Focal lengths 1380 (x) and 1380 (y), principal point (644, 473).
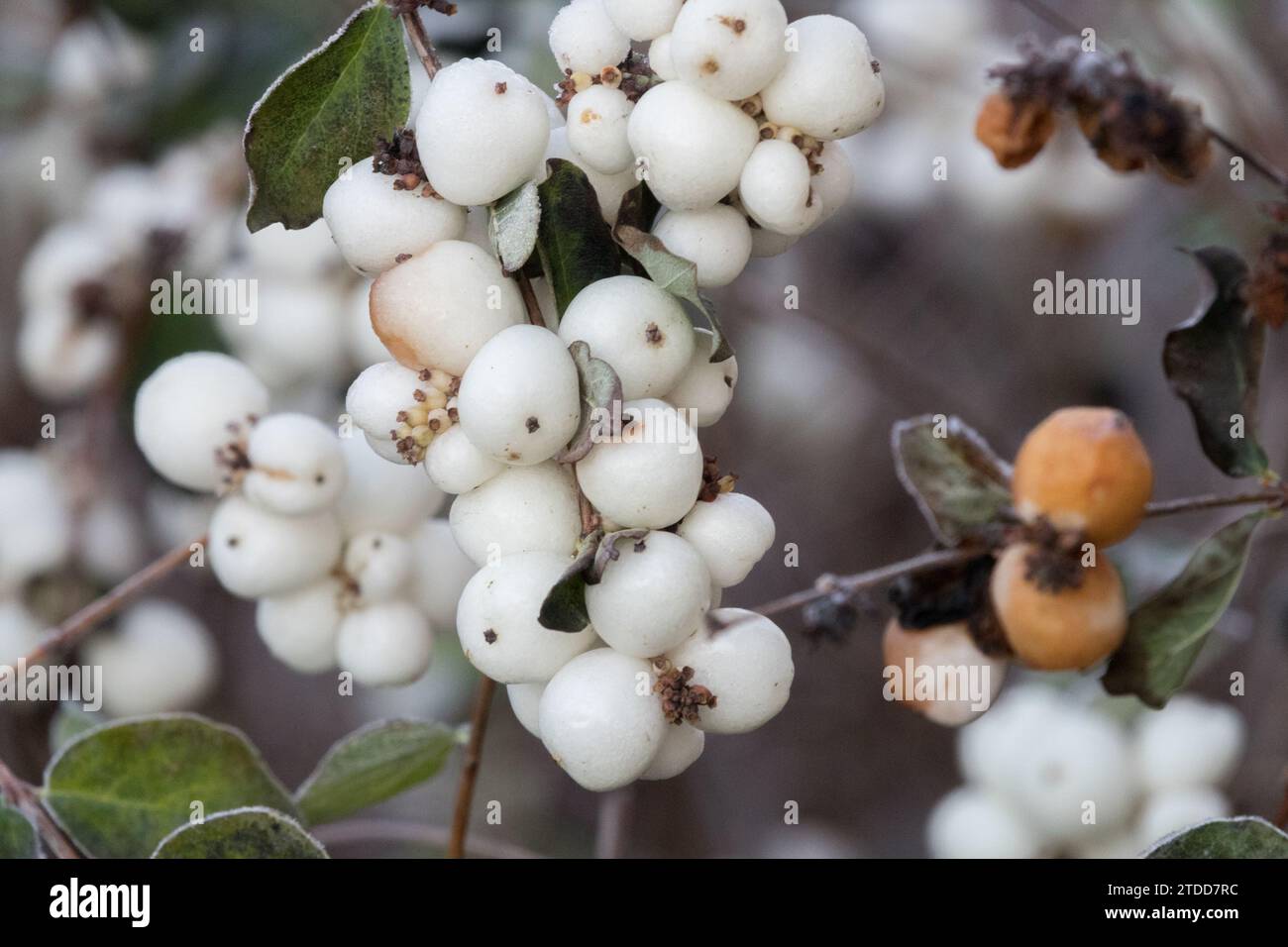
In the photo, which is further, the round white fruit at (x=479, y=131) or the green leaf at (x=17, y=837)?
the green leaf at (x=17, y=837)

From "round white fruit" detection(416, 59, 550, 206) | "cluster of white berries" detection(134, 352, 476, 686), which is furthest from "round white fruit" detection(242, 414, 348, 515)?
"round white fruit" detection(416, 59, 550, 206)

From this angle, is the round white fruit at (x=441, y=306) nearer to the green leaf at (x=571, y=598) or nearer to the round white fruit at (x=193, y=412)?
the green leaf at (x=571, y=598)

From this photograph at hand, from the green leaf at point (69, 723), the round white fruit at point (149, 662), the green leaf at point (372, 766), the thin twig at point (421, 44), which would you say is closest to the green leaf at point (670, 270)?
the thin twig at point (421, 44)

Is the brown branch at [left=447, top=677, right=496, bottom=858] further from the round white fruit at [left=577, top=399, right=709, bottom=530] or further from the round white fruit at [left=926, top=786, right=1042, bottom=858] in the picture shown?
the round white fruit at [left=926, top=786, right=1042, bottom=858]

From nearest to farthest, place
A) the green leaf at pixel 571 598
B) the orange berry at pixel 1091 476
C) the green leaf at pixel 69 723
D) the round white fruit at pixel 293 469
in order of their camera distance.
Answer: the green leaf at pixel 571 598, the orange berry at pixel 1091 476, the round white fruit at pixel 293 469, the green leaf at pixel 69 723

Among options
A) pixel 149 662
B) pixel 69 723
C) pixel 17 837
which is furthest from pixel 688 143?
pixel 149 662

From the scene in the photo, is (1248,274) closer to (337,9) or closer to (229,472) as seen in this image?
(229,472)

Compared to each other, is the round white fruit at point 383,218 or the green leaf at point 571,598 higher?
the round white fruit at point 383,218
